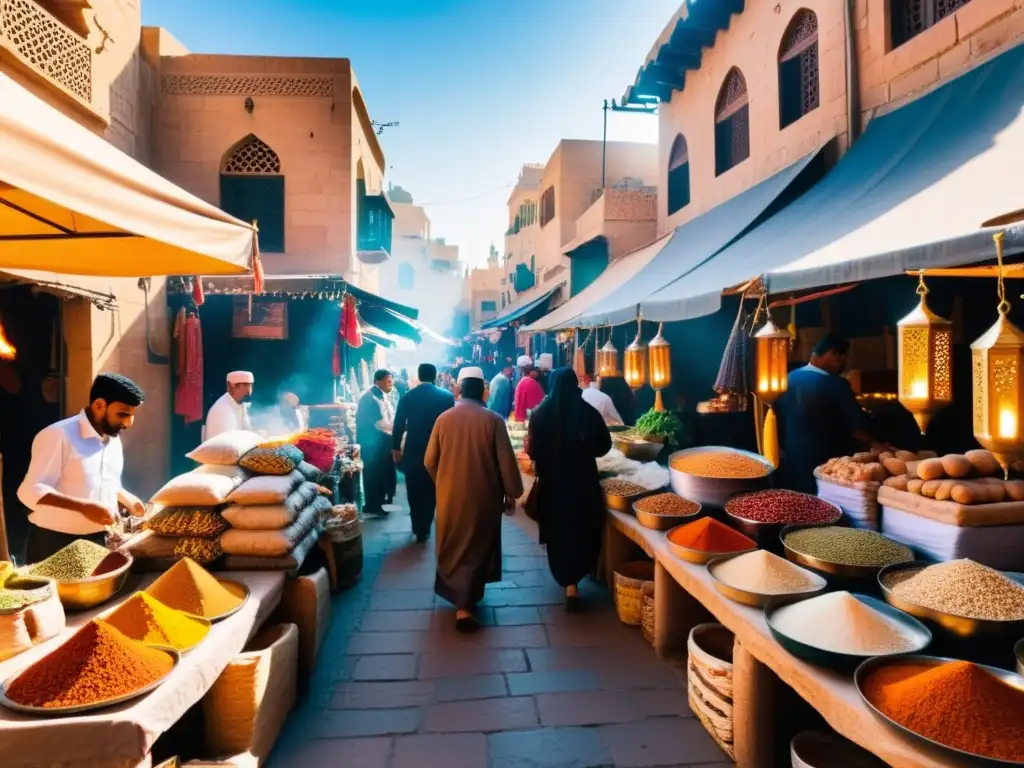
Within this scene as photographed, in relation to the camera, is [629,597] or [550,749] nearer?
[550,749]

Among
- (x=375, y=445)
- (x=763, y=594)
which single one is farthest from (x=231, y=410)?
(x=763, y=594)

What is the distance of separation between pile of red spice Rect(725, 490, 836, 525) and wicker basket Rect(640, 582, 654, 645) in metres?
0.83

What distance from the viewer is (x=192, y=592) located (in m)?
2.96

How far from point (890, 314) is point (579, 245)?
8606 millimetres

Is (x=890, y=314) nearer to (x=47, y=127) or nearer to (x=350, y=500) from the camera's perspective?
(x=350, y=500)

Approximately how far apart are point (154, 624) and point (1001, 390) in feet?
11.2

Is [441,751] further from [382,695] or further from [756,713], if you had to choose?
[756,713]

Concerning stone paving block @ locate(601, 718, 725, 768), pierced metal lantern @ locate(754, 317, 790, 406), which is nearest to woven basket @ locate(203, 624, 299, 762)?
stone paving block @ locate(601, 718, 725, 768)

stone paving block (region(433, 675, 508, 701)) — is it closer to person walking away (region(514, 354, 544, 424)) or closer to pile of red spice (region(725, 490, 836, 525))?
pile of red spice (region(725, 490, 836, 525))

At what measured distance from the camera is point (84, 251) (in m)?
3.62

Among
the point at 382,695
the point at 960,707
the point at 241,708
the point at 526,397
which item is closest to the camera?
the point at 960,707

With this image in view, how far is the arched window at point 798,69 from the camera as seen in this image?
6930 mm

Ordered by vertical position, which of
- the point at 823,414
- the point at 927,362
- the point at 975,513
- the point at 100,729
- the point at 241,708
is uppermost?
the point at 927,362

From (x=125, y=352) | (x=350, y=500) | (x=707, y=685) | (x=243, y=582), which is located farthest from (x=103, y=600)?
(x=125, y=352)
